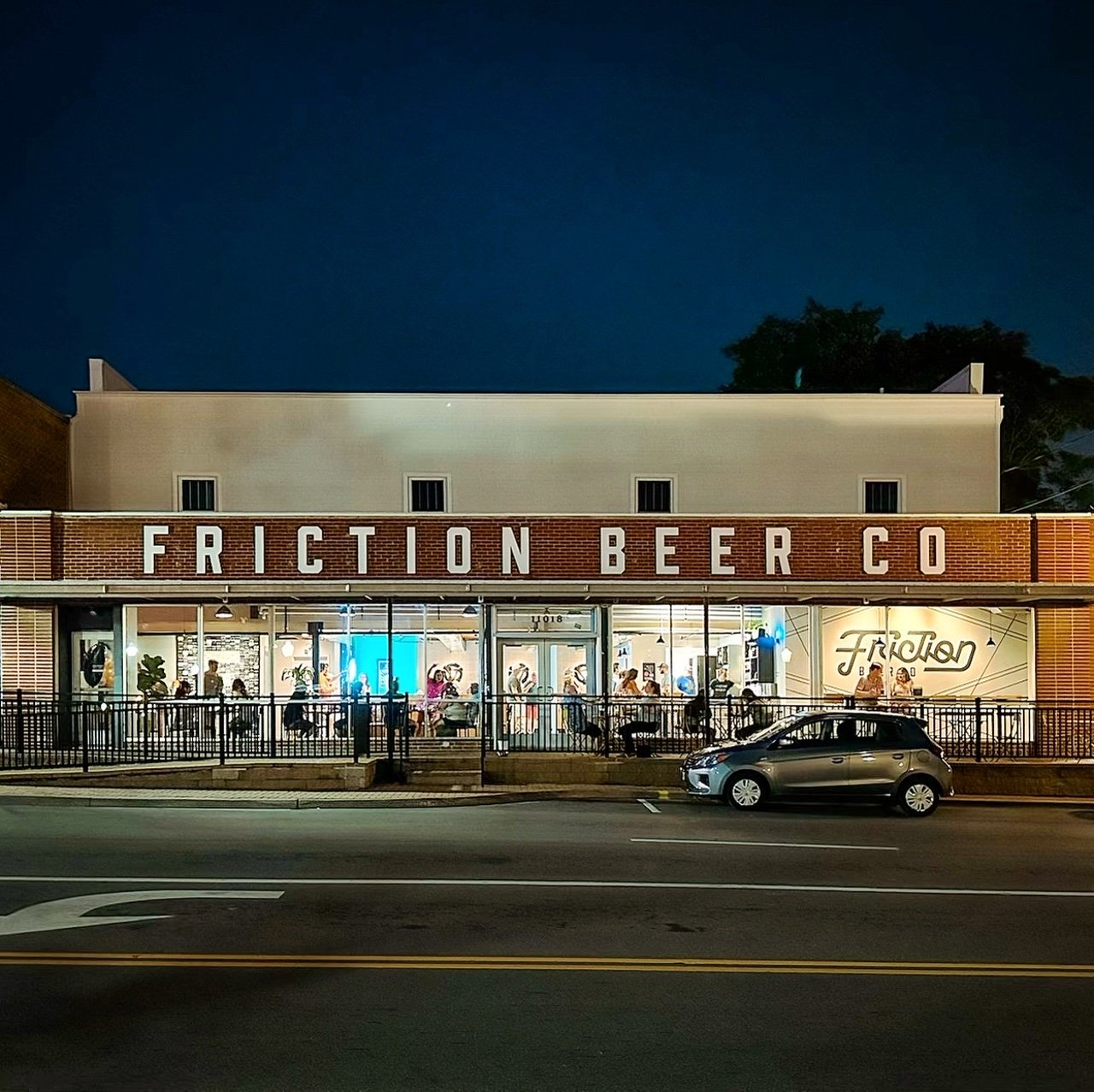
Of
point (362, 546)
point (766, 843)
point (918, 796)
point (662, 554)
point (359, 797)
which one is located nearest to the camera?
point (766, 843)

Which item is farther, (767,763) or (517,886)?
(767,763)

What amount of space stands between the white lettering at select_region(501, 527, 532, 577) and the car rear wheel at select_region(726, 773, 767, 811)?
7672mm

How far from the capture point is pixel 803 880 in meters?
12.5

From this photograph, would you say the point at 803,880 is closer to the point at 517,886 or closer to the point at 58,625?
the point at 517,886

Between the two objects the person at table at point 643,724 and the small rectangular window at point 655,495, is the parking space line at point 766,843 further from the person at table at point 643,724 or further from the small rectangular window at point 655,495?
the small rectangular window at point 655,495

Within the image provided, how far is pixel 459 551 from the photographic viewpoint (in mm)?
25219

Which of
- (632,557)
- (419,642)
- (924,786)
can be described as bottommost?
(924,786)

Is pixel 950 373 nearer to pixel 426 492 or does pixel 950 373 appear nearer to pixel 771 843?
pixel 426 492

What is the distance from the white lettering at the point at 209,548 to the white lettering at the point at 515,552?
5.70 meters

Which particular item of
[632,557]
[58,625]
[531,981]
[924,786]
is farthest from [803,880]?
[58,625]

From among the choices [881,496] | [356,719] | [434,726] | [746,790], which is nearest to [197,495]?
[434,726]

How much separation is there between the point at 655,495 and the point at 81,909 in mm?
18820

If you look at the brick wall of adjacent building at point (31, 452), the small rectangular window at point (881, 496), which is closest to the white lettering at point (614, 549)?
the small rectangular window at point (881, 496)

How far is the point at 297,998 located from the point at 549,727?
14915 millimetres
